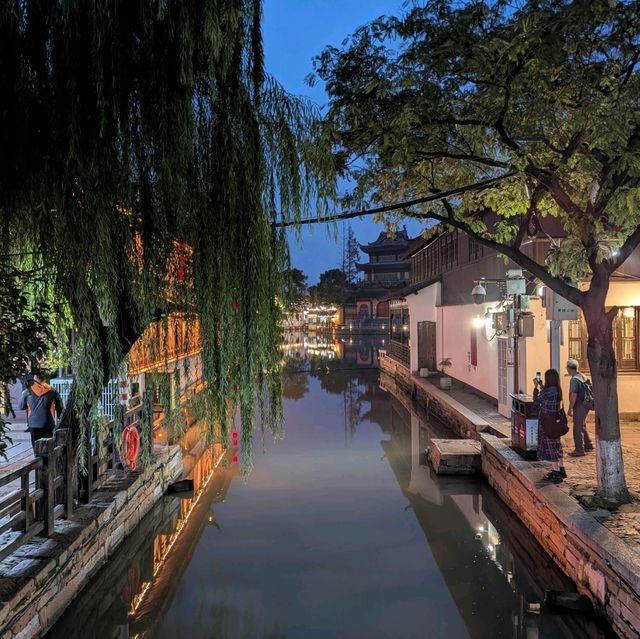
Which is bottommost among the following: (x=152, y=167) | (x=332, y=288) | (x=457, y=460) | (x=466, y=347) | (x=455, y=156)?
(x=457, y=460)

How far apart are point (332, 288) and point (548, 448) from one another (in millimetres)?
59208

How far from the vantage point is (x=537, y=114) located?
19.5 ft

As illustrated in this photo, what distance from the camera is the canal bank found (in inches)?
175

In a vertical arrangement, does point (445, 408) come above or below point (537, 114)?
below

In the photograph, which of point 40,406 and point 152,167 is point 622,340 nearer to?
point 152,167

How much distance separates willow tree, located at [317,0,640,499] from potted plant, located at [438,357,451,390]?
34.5ft

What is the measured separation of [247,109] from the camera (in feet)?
11.5

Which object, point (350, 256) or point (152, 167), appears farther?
point (350, 256)

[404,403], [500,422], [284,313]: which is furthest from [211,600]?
[404,403]

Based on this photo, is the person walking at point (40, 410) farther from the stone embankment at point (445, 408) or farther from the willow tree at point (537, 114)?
A: the stone embankment at point (445, 408)

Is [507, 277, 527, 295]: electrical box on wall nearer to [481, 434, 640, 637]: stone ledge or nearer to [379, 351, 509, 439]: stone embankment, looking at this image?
[379, 351, 509, 439]: stone embankment

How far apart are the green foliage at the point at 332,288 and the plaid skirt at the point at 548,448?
55861 millimetres

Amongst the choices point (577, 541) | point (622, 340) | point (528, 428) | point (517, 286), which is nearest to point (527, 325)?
point (517, 286)

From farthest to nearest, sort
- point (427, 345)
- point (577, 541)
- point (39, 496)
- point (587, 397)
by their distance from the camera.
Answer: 1. point (427, 345)
2. point (587, 397)
3. point (577, 541)
4. point (39, 496)
